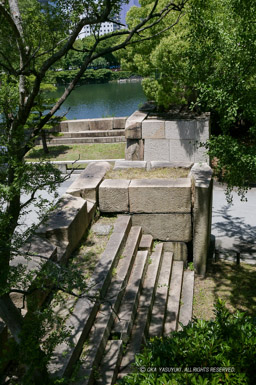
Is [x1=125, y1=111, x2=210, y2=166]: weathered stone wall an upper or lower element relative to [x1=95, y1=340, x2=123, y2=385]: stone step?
upper

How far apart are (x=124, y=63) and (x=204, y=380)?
466 inches

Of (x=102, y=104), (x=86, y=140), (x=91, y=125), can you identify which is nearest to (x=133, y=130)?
(x=86, y=140)

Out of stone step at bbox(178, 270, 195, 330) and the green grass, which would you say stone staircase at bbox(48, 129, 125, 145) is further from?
stone step at bbox(178, 270, 195, 330)

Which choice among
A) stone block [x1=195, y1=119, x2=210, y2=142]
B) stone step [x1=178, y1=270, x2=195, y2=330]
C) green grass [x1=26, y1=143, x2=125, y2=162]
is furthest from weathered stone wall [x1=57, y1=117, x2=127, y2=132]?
stone step [x1=178, y1=270, x2=195, y2=330]

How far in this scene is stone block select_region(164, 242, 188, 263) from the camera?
716 centimetres

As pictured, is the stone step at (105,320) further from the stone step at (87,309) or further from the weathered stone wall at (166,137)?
the weathered stone wall at (166,137)

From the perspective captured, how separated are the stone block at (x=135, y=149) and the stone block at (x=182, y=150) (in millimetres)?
818

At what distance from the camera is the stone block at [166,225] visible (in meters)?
7.01

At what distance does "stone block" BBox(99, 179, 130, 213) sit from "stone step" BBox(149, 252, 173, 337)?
1.15 metres

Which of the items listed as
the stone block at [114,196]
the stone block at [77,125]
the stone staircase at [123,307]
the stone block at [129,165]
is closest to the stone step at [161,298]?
the stone staircase at [123,307]

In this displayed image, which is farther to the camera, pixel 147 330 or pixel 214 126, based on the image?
pixel 214 126

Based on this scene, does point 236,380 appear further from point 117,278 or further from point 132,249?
point 132,249

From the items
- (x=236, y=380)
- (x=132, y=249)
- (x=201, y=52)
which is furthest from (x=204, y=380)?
(x=201, y=52)

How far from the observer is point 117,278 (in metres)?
5.63
